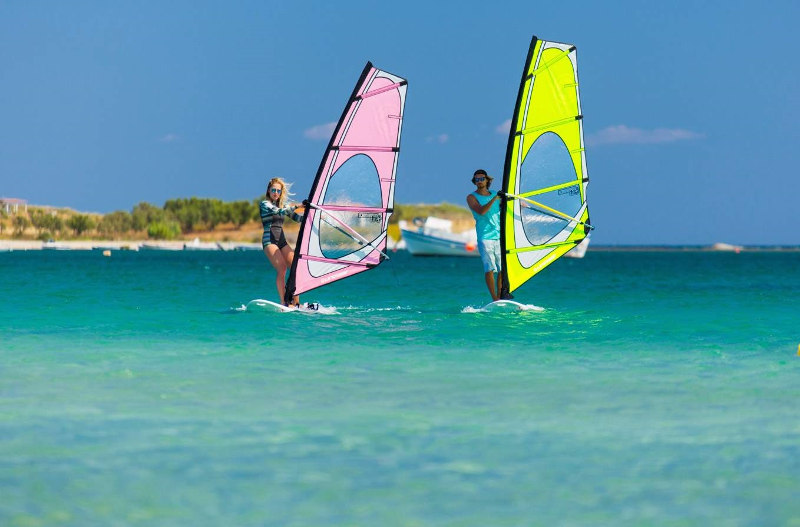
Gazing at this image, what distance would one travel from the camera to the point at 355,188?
15.7 metres

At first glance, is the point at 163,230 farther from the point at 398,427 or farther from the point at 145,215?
the point at 398,427

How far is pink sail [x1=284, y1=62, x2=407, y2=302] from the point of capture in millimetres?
15391

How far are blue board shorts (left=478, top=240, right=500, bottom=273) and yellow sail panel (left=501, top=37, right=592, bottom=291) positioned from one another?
0.86ft

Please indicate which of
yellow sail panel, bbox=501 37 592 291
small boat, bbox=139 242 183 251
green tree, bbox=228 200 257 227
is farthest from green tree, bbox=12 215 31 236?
yellow sail panel, bbox=501 37 592 291

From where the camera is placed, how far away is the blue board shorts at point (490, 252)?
16.3 meters

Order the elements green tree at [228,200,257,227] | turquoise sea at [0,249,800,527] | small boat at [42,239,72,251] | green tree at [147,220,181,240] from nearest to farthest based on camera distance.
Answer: turquoise sea at [0,249,800,527]
small boat at [42,239,72,251]
green tree at [147,220,181,240]
green tree at [228,200,257,227]

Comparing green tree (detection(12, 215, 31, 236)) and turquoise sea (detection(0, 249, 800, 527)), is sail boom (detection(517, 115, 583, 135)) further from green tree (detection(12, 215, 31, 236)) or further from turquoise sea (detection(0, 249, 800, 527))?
green tree (detection(12, 215, 31, 236))

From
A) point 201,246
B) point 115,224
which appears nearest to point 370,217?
point 201,246

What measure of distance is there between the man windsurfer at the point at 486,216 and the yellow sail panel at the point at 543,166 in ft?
0.89

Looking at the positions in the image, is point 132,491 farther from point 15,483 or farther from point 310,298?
point 310,298

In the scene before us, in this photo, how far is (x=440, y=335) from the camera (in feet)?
44.4

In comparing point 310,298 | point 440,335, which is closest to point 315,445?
point 440,335

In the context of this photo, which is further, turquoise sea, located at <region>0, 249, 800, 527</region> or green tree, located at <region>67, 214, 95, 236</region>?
green tree, located at <region>67, 214, 95, 236</region>

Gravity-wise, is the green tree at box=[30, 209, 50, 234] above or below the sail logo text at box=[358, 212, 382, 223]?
above
